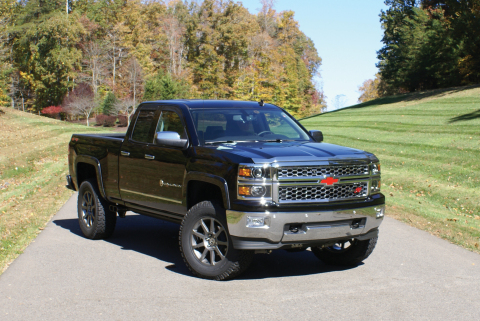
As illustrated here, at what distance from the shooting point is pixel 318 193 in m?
6.05

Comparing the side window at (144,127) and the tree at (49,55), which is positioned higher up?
the tree at (49,55)

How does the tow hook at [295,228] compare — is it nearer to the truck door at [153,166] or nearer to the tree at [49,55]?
the truck door at [153,166]

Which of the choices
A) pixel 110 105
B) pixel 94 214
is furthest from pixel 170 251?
pixel 110 105

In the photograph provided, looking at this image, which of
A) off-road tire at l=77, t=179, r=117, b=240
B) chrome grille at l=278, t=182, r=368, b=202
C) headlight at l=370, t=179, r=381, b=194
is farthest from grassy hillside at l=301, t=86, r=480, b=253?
off-road tire at l=77, t=179, r=117, b=240

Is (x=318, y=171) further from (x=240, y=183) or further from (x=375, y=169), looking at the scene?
(x=375, y=169)

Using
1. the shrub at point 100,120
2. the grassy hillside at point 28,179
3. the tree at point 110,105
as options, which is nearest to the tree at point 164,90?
the tree at point 110,105

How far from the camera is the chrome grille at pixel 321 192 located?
Result: 232 inches

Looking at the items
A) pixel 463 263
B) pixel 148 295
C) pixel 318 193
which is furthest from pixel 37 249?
pixel 463 263

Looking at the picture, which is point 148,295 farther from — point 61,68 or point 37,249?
point 61,68

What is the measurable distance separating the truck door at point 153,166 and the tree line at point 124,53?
6110 cm

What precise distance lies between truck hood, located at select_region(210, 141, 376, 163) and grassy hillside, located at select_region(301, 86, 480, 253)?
→ 3.07 metres

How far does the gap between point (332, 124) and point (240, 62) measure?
48.6 m

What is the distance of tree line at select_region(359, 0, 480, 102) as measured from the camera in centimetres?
4050

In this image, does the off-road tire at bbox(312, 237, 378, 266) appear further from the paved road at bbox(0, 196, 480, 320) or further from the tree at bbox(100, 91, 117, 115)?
the tree at bbox(100, 91, 117, 115)
